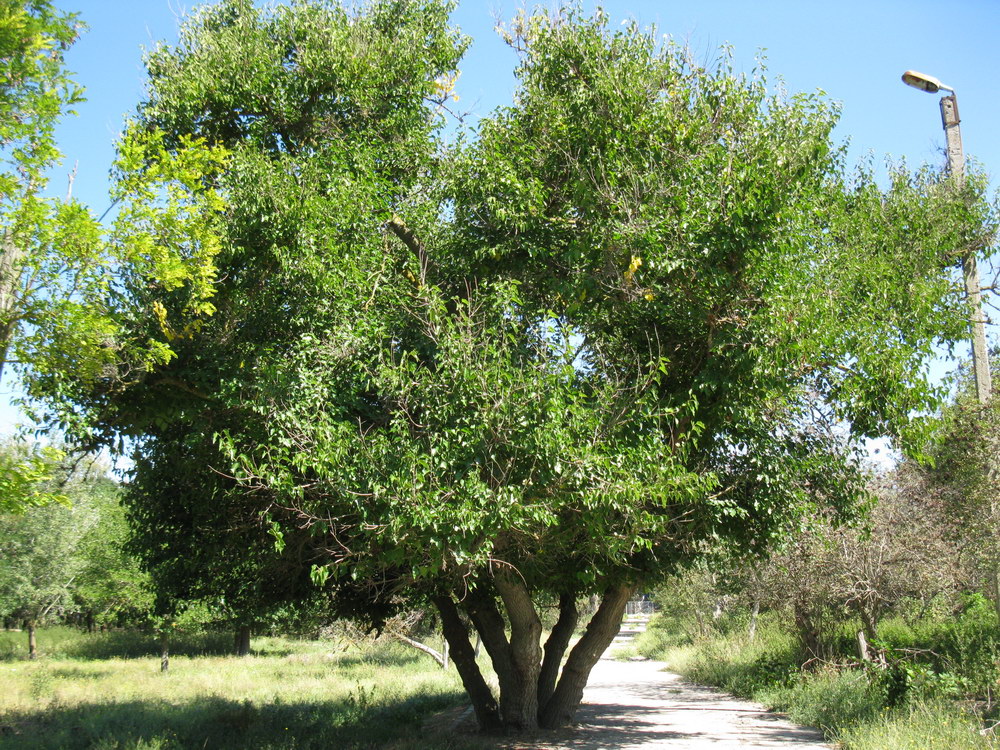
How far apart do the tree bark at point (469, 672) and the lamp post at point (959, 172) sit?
27.9 feet

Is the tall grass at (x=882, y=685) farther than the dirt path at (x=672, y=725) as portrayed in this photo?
No

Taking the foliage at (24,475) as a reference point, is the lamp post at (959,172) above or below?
above

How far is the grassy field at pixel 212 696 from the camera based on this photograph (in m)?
12.8

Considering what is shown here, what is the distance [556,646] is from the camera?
1304 centimetres

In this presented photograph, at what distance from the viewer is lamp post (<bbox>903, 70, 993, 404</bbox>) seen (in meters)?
9.86

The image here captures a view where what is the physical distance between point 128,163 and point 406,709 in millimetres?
12784

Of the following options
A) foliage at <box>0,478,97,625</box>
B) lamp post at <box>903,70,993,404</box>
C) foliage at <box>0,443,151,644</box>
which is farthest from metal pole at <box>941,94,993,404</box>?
foliage at <box>0,478,97,625</box>

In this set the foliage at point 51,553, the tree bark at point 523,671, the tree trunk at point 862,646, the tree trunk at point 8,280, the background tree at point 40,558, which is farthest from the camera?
the background tree at point 40,558

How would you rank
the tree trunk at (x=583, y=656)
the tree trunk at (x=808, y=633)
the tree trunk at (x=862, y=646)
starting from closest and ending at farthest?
1. the tree trunk at (x=583, y=656)
2. the tree trunk at (x=862, y=646)
3. the tree trunk at (x=808, y=633)

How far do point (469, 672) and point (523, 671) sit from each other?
1.32m

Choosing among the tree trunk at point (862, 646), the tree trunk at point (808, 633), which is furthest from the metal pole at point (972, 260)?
the tree trunk at point (808, 633)

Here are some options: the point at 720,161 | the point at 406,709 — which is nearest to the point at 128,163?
the point at 720,161

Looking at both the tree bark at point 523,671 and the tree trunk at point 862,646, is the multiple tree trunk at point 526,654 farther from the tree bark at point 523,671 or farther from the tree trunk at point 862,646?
the tree trunk at point 862,646

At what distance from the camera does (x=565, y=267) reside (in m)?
9.10
